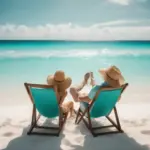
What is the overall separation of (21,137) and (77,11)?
84.3ft

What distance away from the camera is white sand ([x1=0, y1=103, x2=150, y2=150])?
3.51 metres

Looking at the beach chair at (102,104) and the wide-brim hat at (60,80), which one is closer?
the beach chair at (102,104)

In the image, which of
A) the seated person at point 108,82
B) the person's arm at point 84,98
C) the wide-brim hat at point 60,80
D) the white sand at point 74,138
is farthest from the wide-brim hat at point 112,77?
the white sand at point 74,138

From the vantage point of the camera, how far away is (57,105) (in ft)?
12.6

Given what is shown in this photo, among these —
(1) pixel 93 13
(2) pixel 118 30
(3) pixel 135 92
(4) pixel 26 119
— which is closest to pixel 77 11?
(1) pixel 93 13

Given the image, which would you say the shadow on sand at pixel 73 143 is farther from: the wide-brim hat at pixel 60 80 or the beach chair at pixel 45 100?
the wide-brim hat at pixel 60 80

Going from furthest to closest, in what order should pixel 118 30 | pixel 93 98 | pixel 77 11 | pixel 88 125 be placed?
pixel 118 30
pixel 77 11
pixel 88 125
pixel 93 98

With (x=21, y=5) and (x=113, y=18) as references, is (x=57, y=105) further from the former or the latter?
(x=113, y=18)

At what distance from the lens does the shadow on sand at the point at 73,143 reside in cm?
347

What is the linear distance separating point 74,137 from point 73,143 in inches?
7.6

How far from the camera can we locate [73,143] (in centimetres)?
361

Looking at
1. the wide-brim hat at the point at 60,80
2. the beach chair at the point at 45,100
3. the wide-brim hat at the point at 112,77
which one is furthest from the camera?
the wide-brim hat at the point at 60,80

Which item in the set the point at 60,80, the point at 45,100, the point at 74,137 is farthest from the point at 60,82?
the point at 74,137

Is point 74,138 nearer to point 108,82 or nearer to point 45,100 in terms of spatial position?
point 45,100
